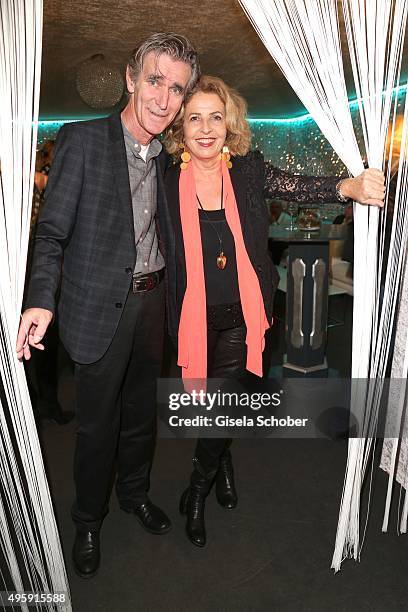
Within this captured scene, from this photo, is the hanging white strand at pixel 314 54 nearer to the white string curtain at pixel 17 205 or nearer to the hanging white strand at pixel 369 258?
the hanging white strand at pixel 369 258

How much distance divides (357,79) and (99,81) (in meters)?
2.69

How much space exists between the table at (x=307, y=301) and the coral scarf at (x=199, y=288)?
142 centimetres

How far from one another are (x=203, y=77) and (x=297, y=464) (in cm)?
→ 168

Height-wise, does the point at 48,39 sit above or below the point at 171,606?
above

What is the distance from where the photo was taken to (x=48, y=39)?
380 cm

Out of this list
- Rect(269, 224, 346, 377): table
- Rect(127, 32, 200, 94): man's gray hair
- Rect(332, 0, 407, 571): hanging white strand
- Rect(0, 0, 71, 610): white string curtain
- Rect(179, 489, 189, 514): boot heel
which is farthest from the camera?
Rect(269, 224, 346, 377): table

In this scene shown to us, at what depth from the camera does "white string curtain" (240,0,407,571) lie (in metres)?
1.32

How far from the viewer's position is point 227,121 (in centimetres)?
165

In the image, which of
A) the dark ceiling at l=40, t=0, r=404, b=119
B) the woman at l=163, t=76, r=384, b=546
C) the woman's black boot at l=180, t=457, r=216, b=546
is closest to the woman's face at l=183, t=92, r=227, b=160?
the woman at l=163, t=76, r=384, b=546

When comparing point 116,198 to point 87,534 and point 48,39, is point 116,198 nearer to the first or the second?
point 87,534

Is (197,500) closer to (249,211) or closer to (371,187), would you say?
(249,211)

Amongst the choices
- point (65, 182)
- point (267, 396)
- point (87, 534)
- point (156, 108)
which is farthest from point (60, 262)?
point (267, 396)

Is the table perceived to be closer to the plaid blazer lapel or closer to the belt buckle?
the belt buckle

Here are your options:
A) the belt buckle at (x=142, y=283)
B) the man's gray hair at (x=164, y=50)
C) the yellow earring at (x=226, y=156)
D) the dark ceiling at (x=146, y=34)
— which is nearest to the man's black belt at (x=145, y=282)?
the belt buckle at (x=142, y=283)
